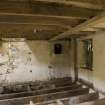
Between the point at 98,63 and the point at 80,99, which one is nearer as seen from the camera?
the point at 80,99

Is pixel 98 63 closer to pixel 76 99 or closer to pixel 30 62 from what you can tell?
pixel 76 99

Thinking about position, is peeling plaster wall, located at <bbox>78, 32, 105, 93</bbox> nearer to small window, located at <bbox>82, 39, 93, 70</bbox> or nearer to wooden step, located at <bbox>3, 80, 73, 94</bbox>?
small window, located at <bbox>82, 39, 93, 70</bbox>

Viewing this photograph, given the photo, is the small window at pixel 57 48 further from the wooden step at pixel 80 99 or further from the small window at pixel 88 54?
the wooden step at pixel 80 99

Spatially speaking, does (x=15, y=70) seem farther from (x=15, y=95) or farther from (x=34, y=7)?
(x=34, y=7)

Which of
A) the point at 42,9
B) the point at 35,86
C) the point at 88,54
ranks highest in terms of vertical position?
the point at 42,9

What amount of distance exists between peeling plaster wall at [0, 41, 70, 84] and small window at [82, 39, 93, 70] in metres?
0.86

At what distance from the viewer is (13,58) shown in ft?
15.2

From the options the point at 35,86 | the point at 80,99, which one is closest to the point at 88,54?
the point at 80,99

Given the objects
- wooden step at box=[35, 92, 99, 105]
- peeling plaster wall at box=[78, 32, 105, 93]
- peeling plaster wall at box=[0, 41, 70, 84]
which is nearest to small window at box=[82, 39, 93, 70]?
peeling plaster wall at box=[78, 32, 105, 93]

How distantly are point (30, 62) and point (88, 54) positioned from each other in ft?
5.89

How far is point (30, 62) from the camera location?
Result: 15.7 ft

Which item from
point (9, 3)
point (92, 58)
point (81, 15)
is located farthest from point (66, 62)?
point (9, 3)

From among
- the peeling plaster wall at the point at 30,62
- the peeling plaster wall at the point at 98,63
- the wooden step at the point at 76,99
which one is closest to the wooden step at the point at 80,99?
the wooden step at the point at 76,99

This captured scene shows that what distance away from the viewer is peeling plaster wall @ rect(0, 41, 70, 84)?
459 cm
